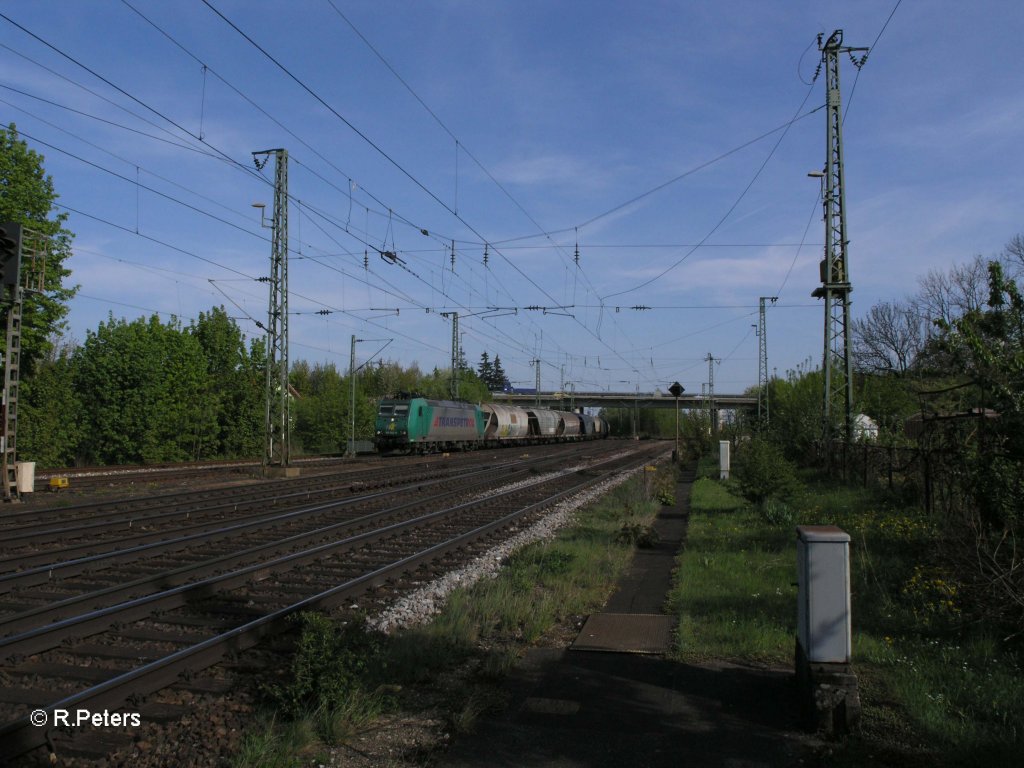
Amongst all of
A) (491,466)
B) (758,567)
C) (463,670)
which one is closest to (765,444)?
(758,567)

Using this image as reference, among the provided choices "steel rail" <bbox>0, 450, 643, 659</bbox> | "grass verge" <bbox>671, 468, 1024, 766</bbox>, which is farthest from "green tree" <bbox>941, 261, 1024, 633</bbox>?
"steel rail" <bbox>0, 450, 643, 659</bbox>

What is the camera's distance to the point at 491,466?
32.2 m

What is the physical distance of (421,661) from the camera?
6422 millimetres

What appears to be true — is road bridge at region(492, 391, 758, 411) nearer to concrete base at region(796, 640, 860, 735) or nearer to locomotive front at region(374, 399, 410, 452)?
locomotive front at region(374, 399, 410, 452)

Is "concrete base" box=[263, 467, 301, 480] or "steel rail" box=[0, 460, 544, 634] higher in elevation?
"concrete base" box=[263, 467, 301, 480]

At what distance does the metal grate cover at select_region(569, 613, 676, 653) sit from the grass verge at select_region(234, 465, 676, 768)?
40 centimetres

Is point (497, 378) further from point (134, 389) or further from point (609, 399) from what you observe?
point (134, 389)

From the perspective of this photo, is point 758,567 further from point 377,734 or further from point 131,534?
point 131,534

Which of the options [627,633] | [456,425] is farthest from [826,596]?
[456,425]

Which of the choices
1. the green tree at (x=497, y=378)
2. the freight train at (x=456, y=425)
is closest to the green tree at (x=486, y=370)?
the green tree at (x=497, y=378)

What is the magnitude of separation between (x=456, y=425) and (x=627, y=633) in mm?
39621

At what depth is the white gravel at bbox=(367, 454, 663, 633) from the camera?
26.4 ft

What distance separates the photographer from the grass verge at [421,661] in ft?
16.0

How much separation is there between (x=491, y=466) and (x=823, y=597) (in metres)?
27.4
